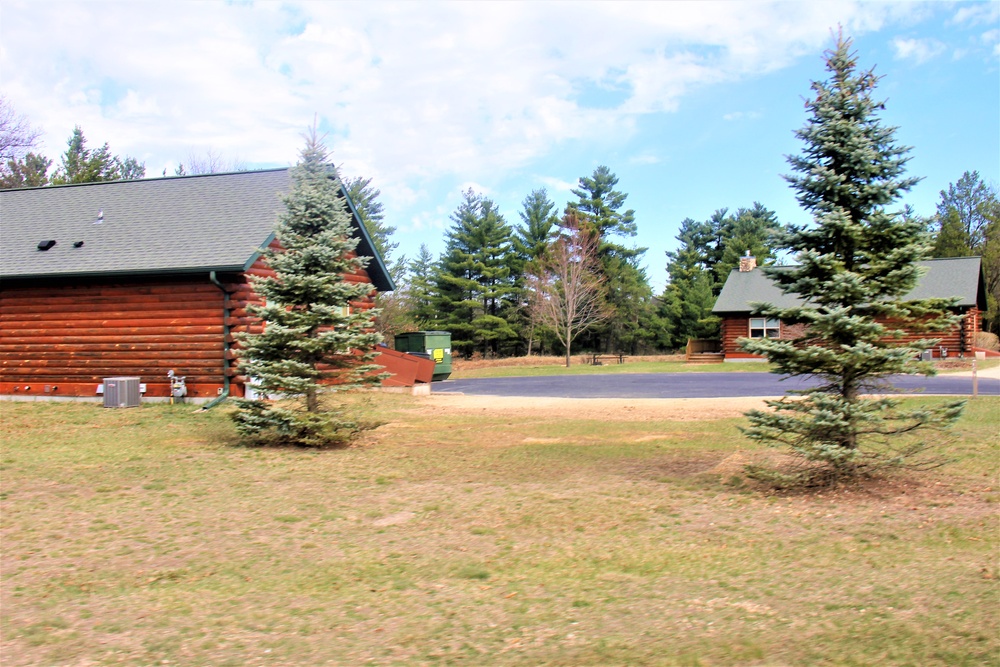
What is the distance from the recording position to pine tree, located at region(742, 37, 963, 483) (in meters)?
7.84

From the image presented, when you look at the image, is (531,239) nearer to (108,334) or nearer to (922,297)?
(922,297)

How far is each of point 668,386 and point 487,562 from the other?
20.0 metres

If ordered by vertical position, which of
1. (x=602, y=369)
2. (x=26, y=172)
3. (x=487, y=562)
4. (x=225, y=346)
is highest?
(x=26, y=172)

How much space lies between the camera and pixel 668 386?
25.2 m

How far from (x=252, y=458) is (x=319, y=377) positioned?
167cm

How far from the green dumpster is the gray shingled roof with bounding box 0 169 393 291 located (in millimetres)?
4761

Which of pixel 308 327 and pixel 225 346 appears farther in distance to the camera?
pixel 225 346

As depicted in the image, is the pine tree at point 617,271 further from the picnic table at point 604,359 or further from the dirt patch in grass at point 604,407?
the dirt patch in grass at point 604,407

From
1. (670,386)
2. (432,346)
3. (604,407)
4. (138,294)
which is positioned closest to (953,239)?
(670,386)

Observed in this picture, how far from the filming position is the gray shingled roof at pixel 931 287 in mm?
38312

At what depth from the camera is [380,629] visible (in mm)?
4652

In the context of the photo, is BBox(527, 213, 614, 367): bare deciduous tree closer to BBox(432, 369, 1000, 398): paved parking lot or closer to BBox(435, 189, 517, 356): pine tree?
BBox(435, 189, 517, 356): pine tree

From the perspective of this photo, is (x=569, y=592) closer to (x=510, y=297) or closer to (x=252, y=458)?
(x=252, y=458)

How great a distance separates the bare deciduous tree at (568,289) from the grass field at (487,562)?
3477 centimetres
